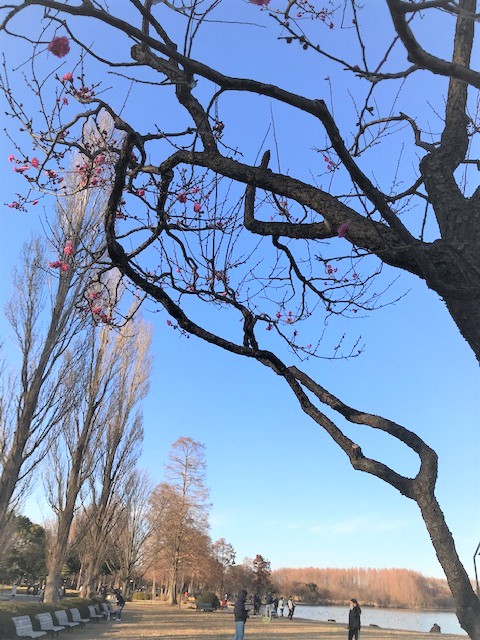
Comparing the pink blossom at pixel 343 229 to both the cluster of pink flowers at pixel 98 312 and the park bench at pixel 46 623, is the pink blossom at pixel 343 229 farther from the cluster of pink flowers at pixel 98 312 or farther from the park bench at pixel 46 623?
the park bench at pixel 46 623

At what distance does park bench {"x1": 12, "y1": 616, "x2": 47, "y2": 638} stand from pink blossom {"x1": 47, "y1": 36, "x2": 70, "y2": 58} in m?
9.80

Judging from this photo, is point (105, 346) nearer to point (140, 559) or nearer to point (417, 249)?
point (417, 249)

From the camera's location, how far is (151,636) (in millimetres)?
13312

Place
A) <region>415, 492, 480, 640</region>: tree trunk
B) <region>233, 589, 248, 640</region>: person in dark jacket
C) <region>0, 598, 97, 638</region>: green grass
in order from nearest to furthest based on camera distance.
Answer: <region>415, 492, 480, 640</region>: tree trunk → <region>0, 598, 97, 638</region>: green grass → <region>233, 589, 248, 640</region>: person in dark jacket

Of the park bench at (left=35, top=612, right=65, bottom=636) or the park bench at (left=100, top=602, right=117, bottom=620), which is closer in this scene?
the park bench at (left=35, top=612, right=65, bottom=636)

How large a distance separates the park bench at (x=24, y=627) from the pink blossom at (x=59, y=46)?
9796 millimetres

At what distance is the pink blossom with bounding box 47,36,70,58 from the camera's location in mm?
2852

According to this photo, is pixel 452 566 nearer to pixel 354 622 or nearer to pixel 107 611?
pixel 354 622

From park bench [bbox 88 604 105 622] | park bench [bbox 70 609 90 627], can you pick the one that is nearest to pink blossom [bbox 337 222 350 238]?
park bench [bbox 70 609 90 627]

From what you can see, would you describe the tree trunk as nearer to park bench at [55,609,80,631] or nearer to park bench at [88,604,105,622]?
park bench at [55,609,80,631]

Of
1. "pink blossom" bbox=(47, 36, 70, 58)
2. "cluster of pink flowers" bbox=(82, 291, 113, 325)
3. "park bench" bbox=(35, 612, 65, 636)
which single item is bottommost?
"park bench" bbox=(35, 612, 65, 636)

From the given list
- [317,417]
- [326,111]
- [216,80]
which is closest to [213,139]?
[216,80]

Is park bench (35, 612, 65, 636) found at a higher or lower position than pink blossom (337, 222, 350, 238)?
lower

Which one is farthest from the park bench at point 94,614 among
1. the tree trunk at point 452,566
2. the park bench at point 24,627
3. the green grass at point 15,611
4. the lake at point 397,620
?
the tree trunk at point 452,566
